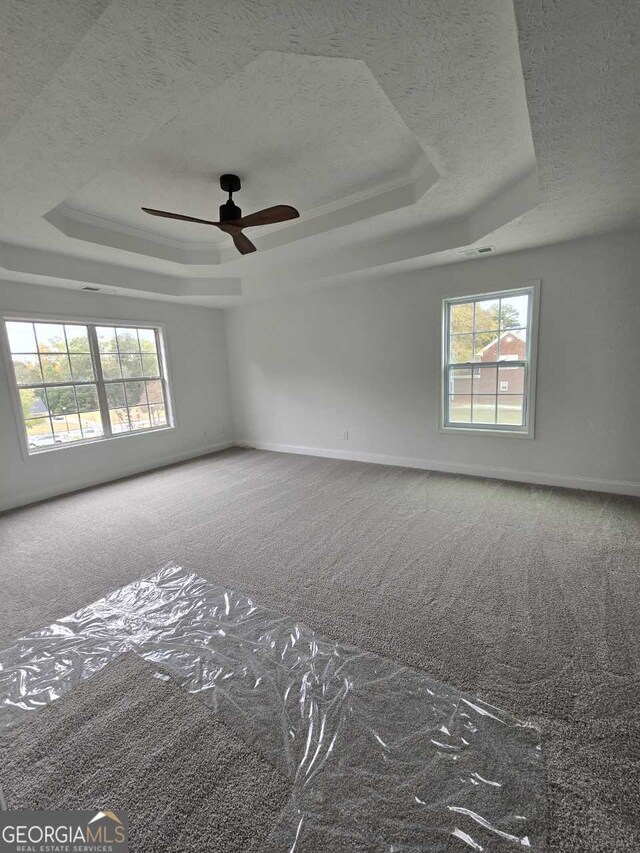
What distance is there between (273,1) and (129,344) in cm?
469

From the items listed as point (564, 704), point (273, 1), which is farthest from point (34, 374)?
point (564, 704)

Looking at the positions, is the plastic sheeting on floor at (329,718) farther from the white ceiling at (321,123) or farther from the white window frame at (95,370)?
the white window frame at (95,370)

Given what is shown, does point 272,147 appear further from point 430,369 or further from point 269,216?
point 430,369

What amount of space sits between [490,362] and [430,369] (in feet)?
2.24

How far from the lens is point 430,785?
4.03 ft

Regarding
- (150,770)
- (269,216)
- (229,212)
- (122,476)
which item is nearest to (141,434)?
(122,476)

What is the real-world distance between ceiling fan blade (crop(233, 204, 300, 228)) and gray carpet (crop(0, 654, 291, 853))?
3011mm

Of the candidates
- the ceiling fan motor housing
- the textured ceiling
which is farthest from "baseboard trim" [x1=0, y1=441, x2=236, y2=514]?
the ceiling fan motor housing

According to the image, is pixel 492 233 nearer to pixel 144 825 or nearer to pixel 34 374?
pixel 144 825

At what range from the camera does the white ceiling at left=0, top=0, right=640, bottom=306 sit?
1365 mm

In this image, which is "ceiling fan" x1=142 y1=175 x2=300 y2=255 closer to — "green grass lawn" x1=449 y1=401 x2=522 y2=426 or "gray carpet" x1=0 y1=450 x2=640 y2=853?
"gray carpet" x1=0 y1=450 x2=640 y2=853

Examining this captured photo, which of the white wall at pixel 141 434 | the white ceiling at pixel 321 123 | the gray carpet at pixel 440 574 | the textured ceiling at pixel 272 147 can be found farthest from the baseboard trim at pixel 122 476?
the textured ceiling at pixel 272 147

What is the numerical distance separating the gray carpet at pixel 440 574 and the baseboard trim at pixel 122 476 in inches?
12.8

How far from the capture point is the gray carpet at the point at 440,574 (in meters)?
1.41
